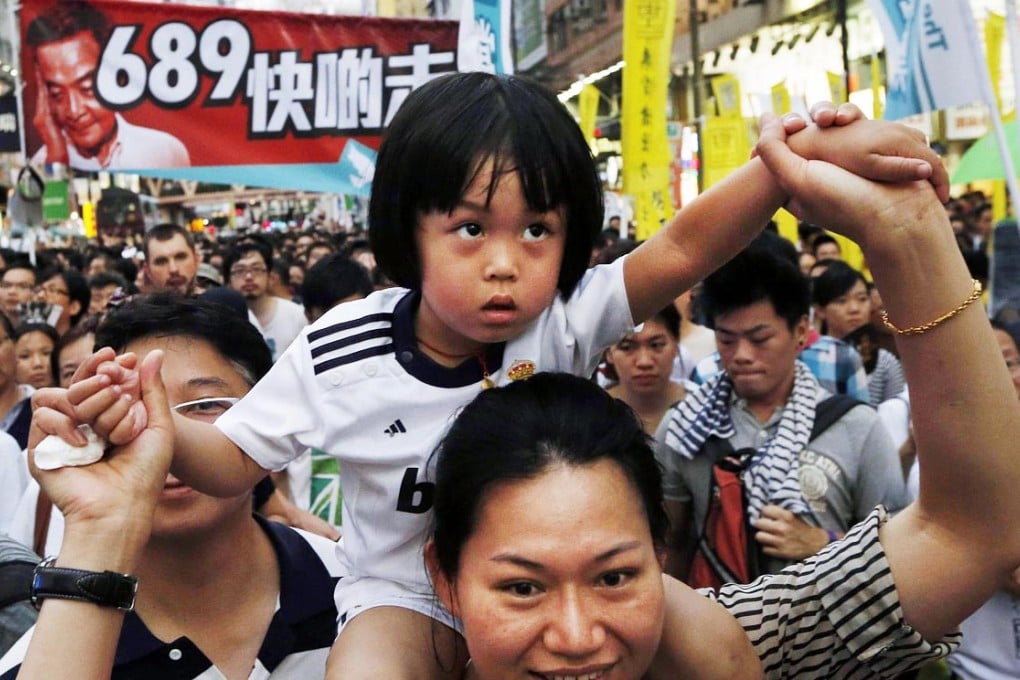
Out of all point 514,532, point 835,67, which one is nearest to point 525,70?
point 835,67

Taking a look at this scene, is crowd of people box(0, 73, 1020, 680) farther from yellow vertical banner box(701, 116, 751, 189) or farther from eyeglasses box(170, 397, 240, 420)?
yellow vertical banner box(701, 116, 751, 189)

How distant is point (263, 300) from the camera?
894 centimetres

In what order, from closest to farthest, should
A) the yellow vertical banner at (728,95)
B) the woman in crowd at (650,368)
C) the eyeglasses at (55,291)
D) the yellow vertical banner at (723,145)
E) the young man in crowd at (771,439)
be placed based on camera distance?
the young man in crowd at (771,439), the woman in crowd at (650,368), the eyeglasses at (55,291), the yellow vertical banner at (723,145), the yellow vertical banner at (728,95)

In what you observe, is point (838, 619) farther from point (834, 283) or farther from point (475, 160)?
point (834, 283)

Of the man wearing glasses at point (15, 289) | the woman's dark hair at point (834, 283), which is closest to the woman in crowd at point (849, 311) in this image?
the woman's dark hair at point (834, 283)

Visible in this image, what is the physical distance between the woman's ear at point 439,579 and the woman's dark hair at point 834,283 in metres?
5.46

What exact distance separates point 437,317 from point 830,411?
2.10 meters

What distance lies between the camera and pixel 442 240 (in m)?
2.16

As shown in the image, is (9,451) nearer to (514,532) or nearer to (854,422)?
(854,422)

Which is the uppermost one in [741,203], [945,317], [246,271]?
[741,203]

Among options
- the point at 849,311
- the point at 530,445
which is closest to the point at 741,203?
the point at 530,445

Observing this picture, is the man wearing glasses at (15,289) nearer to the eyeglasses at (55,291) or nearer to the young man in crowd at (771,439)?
the eyeglasses at (55,291)

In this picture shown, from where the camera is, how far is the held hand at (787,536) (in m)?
3.70

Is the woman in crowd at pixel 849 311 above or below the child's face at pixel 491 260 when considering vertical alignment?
below
